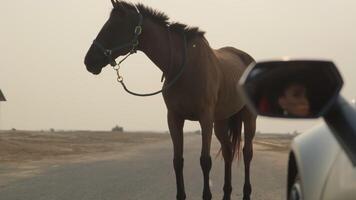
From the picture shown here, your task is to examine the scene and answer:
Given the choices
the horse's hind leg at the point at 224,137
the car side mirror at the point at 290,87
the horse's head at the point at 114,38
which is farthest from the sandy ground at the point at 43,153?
the car side mirror at the point at 290,87

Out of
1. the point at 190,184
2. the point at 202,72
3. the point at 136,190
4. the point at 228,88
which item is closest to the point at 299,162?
the point at 202,72

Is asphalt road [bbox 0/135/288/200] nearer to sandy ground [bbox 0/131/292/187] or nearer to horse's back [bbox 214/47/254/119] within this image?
sandy ground [bbox 0/131/292/187]

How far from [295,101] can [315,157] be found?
1037mm

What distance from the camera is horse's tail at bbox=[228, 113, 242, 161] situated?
10.2 m

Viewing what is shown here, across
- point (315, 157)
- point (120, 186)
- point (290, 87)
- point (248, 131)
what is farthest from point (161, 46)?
point (290, 87)

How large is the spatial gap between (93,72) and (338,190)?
619cm

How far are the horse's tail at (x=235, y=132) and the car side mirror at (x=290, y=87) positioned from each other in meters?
7.93

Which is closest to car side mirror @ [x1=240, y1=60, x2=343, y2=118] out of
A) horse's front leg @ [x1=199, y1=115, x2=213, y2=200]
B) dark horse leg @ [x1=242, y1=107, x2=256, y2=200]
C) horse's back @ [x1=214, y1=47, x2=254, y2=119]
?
horse's front leg @ [x1=199, y1=115, x2=213, y2=200]

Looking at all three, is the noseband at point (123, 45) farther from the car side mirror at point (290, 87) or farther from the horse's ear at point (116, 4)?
the car side mirror at point (290, 87)

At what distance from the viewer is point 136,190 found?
1113 centimetres

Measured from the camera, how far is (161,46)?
842 cm

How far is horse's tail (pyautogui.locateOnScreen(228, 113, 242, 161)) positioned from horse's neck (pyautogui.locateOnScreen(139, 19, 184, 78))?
2079 mm

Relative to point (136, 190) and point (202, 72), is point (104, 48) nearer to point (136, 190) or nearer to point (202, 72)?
point (202, 72)

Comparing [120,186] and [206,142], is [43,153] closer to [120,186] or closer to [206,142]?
[120,186]
